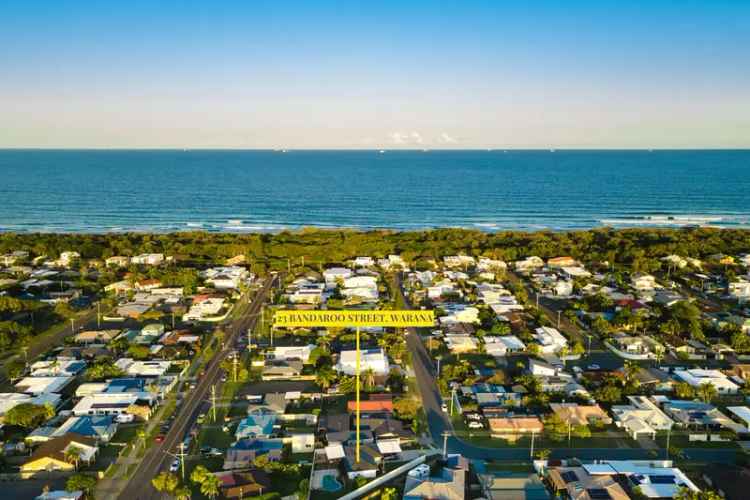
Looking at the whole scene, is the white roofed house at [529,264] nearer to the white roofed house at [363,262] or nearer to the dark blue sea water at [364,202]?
the white roofed house at [363,262]

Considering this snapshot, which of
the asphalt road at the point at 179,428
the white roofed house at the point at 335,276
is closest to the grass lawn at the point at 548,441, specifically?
the asphalt road at the point at 179,428

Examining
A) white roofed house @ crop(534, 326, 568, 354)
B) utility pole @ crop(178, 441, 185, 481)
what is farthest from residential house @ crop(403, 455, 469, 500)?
white roofed house @ crop(534, 326, 568, 354)

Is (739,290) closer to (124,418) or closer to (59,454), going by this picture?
(124,418)

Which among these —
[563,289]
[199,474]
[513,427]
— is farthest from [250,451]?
[563,289]

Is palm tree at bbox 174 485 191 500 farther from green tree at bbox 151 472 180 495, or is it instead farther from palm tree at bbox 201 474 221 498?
palm tree at bbox 201 474 221 498

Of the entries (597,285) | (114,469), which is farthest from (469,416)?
(597,285)
